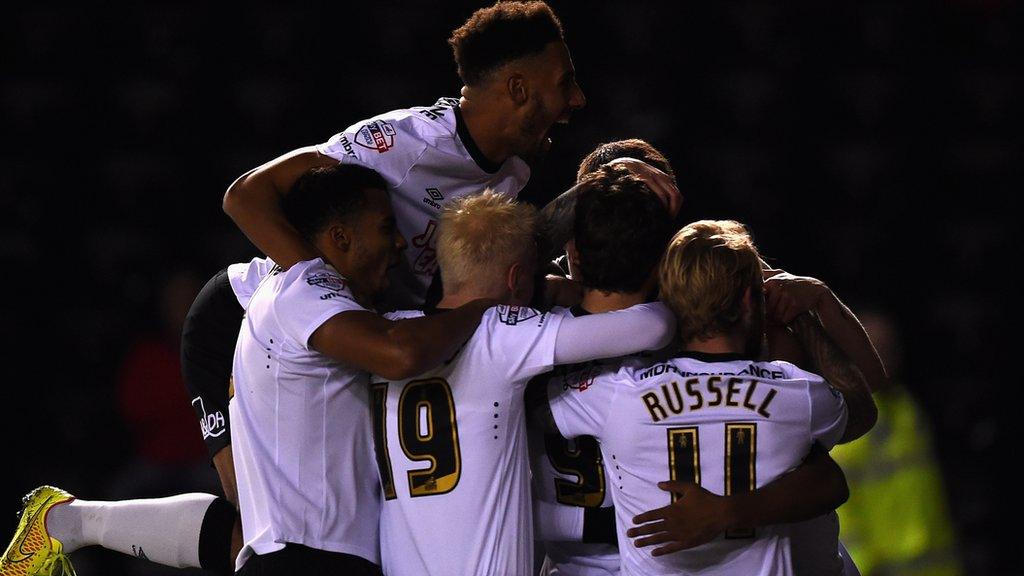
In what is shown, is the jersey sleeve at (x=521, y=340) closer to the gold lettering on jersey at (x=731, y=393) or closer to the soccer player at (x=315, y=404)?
Answer: the soccer player at (x=315, y=404)

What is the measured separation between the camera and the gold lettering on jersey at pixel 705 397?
2865 millimetres

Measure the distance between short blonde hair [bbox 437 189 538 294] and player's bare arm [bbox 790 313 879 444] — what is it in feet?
2.56

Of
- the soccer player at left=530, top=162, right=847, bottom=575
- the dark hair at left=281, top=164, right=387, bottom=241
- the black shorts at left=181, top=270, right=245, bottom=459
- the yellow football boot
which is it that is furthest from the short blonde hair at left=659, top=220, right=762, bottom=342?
the yellow football boot

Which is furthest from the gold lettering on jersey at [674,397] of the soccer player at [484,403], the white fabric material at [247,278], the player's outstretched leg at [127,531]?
the player's outstretched leg at [127,531]

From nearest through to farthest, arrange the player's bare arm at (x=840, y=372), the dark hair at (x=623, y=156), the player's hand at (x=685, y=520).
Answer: the player's hand at (x=685, y=520), the player's bare arm at (x=840, y=372), the dark hair at (x=623, y=156)

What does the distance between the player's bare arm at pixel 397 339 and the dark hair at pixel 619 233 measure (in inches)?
10.8

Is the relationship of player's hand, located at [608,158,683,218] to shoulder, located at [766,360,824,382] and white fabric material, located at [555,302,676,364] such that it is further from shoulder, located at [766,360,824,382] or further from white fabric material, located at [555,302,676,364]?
shoulder, located at [766,360,824,382]

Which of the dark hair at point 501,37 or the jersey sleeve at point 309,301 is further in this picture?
the dark hair at point 501,37

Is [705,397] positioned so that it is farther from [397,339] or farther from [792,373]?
[397,339]

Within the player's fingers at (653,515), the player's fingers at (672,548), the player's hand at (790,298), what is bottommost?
the player's fingers at (672,548)

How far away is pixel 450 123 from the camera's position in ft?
12.0

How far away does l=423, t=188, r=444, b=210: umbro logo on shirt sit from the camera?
3627 mm

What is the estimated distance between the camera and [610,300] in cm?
305

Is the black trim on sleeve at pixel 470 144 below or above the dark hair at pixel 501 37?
below
